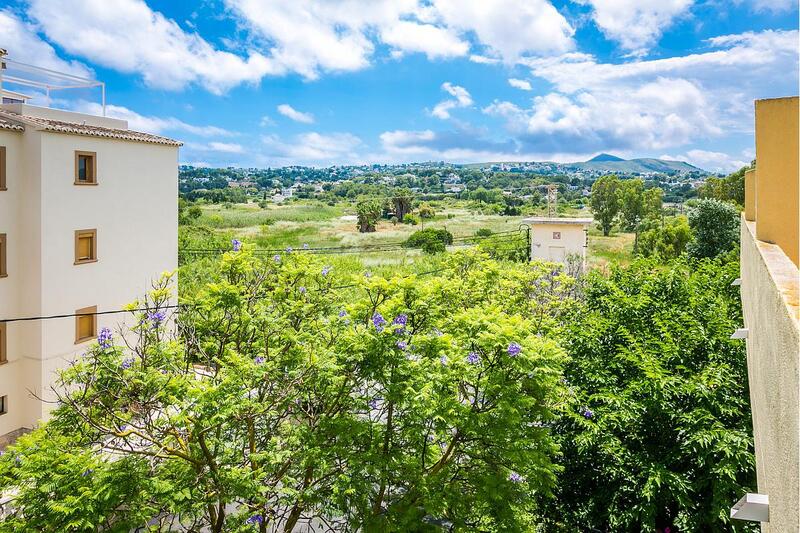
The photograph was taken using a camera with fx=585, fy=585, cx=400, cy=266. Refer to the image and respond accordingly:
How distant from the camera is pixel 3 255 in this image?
39.6 ft

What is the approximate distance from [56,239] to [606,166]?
74.8m

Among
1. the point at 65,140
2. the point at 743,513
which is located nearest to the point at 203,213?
the point at 65,140

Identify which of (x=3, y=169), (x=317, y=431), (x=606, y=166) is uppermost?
(x=606, y=166)

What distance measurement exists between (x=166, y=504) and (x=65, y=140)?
1037 cm

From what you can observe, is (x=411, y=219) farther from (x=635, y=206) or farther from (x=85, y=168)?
(x=85, y=168)

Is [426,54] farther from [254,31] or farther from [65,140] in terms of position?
[65,140]

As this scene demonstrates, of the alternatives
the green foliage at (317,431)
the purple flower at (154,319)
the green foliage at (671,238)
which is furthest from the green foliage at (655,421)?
the green foliage at (671,238)

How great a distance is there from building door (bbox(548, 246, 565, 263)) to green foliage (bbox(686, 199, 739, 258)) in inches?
222

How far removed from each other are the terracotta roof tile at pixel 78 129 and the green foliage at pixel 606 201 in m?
30.7

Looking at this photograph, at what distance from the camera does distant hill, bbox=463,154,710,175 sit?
68000 millimetres

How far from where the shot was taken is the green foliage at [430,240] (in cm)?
3644

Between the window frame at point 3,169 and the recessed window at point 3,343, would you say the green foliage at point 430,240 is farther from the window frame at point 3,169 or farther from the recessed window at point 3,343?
the window frame at point 3,169

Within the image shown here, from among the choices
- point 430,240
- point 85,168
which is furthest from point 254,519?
point 430,240

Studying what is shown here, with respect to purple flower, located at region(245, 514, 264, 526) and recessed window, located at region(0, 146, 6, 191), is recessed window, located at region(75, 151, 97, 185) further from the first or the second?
purple flower, located at region(245, 514, 264, 526)
